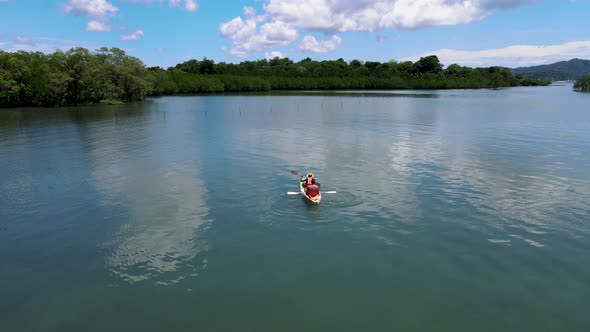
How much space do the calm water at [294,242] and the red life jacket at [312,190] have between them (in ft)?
2.97

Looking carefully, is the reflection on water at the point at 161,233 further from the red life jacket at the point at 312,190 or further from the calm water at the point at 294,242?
the red life jacket at the point at 312,190

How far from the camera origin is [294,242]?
2078 cm

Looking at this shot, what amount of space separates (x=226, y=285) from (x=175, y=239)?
5.59 metres

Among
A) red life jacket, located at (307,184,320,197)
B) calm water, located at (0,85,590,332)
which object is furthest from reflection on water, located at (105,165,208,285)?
red life jacket, located at (307,184,320,197)

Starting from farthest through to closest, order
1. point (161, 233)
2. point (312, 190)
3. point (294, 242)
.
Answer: point (312, 190)
point (161, 233)
point (294, 242)

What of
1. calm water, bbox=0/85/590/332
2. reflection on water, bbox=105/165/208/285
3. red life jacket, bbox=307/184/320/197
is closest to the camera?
calm water, bbox=0/85/590/332

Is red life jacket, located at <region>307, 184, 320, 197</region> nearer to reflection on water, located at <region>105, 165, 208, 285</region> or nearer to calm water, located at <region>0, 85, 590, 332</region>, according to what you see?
calm water, located at <region>0, 85, 590, 332</region>

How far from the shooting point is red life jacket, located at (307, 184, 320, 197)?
25125mm

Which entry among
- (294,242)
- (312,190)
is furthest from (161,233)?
(312,190)

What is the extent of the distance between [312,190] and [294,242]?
519 cm

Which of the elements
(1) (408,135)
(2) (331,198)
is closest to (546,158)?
(1) (408,135)

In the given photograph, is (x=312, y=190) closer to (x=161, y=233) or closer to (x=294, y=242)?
(x=294, y=242)

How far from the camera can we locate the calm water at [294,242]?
1510 centimetres

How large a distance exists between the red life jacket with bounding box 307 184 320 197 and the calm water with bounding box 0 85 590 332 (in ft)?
2.97
